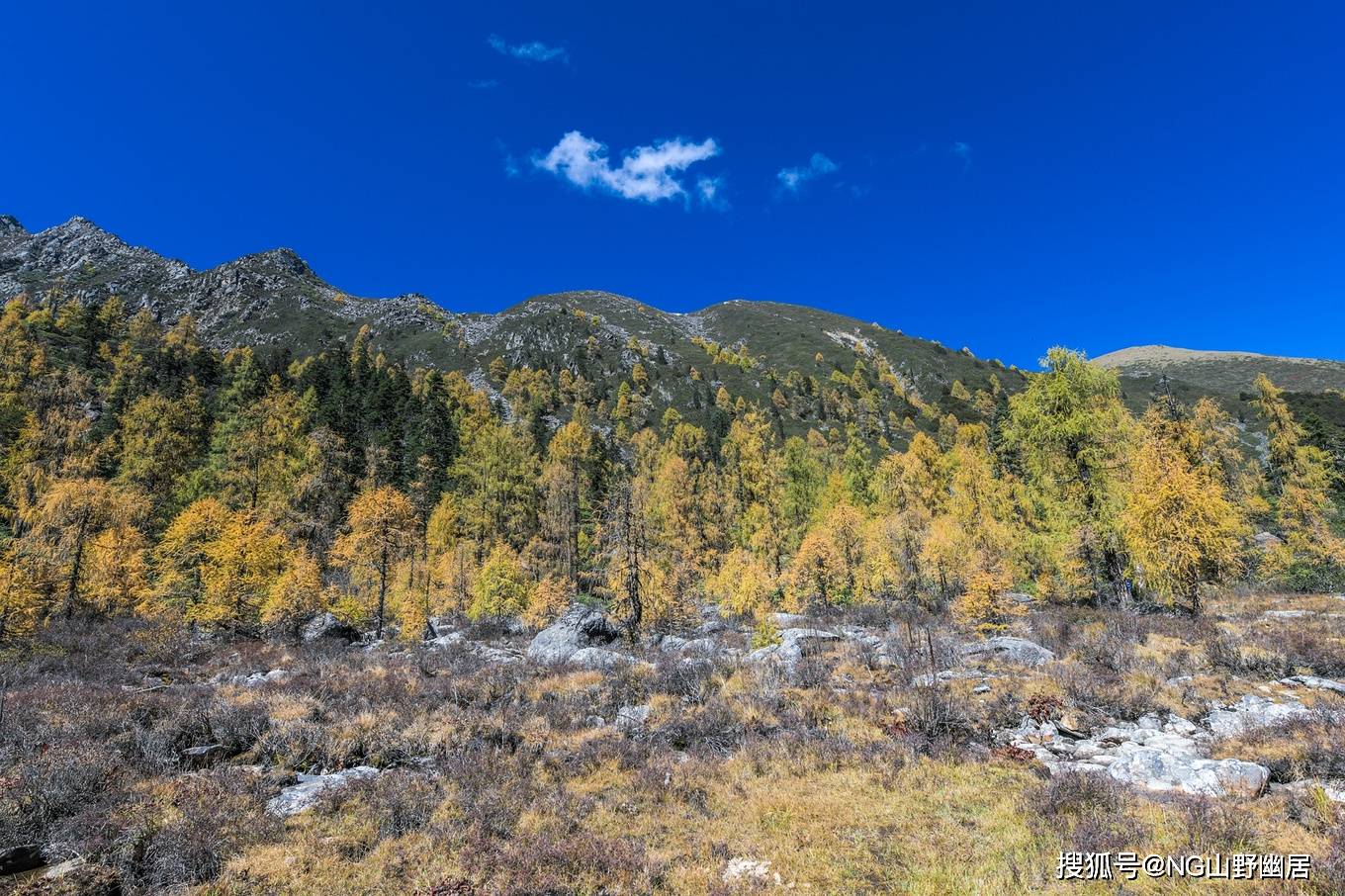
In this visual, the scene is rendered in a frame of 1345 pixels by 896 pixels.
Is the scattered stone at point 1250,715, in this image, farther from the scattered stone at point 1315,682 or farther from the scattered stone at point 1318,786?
the scattered stone at point 1318,786

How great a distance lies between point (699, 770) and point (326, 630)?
1182 inches

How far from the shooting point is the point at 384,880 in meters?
6.81

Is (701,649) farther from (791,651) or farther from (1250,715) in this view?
(1250,715)

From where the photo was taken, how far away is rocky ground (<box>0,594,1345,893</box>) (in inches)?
269

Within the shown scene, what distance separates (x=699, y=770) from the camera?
1055 centimetres

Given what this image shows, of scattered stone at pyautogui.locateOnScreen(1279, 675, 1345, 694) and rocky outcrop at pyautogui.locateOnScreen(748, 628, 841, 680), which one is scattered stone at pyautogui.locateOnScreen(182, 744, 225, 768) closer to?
rocky outcrop at pyautogui.locateOnScreen(748, 628, 841, 680)

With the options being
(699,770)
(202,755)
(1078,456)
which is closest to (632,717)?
(699,770)

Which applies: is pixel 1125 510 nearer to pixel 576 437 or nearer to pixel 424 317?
pixel 576 437

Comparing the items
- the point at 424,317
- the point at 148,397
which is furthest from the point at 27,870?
the point at 424,317

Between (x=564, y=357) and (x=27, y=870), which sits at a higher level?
(x=564, y=357)

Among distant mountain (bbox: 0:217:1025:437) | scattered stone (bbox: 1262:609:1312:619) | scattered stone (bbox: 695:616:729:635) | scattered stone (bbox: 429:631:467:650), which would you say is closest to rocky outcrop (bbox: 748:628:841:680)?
scattered stone (bbox: 695:616:729:635)

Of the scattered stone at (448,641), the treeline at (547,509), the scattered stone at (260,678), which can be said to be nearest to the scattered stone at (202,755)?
the scattered stone at (260,678)

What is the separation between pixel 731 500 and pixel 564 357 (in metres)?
107

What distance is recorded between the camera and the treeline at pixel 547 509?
24.5 metres
